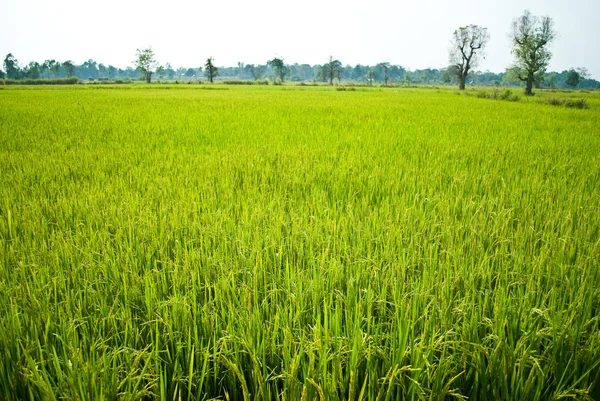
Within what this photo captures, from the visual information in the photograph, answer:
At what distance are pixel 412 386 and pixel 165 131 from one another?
22.6 ft

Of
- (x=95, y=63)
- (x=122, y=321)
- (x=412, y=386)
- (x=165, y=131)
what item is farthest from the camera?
(x=95, y=63)

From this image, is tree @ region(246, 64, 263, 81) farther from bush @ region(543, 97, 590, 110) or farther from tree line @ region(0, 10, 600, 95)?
bush @ region(543, 97, 590, 110)

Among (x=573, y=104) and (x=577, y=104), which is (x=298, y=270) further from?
(x=573, y=104)

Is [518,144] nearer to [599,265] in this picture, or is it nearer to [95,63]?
[599,265]

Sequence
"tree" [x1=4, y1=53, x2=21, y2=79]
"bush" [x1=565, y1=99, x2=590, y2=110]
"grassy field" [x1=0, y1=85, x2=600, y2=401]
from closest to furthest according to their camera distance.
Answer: "grassy field" [x1=0, y1=85, x2=600, y2=401] < "bush" [x1=565, y1=99, x2=590, y2=110] < "tree" [x1=4, y1=53, x2=21, y2=79]

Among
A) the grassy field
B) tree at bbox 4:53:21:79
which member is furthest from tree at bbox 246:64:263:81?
the grassy field

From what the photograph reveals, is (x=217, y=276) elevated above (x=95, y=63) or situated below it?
below

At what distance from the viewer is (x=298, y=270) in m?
1.68

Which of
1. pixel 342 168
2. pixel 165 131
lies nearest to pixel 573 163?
pixel 342 168

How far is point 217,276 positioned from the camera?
1.68 metres

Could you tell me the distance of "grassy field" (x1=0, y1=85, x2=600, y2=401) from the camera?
1.12 m

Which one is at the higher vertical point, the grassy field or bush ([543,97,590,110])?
bush ([543,97,590,110])

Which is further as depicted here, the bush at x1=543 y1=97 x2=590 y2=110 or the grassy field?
the bush at x1=543 y1=97 x2=590 y2=110

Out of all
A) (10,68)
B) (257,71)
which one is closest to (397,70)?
(257,71)
